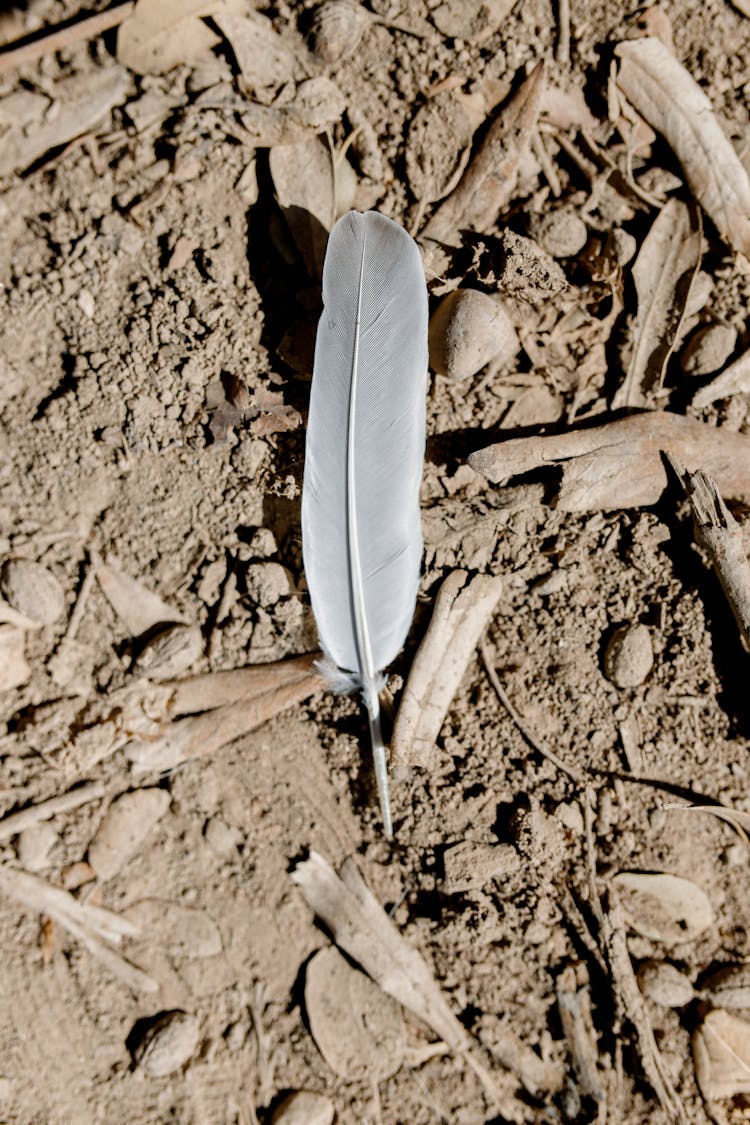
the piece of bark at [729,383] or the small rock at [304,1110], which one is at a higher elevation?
the piece of bark at [729,383]

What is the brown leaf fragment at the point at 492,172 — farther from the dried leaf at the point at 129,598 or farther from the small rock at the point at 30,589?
the small rock at the point at 30,589

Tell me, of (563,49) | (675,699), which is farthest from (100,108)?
(675,699)

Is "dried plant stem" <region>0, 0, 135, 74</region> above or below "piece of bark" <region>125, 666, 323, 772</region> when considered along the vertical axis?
above

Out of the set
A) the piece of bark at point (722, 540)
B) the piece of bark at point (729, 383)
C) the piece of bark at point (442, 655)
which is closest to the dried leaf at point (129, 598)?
the piece of bark at point (442, 655)

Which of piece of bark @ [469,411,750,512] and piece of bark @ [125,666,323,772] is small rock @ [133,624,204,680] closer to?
piece of bark @ [125,666,323,772]

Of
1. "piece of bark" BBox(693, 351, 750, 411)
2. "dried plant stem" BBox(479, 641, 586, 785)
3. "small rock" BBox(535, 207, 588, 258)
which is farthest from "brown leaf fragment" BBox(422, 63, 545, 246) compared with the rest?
"dried plant stem" BBox(479, 641, 586, 785)

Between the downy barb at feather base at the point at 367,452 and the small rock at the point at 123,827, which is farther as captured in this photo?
the small rock at the point at 123,827
